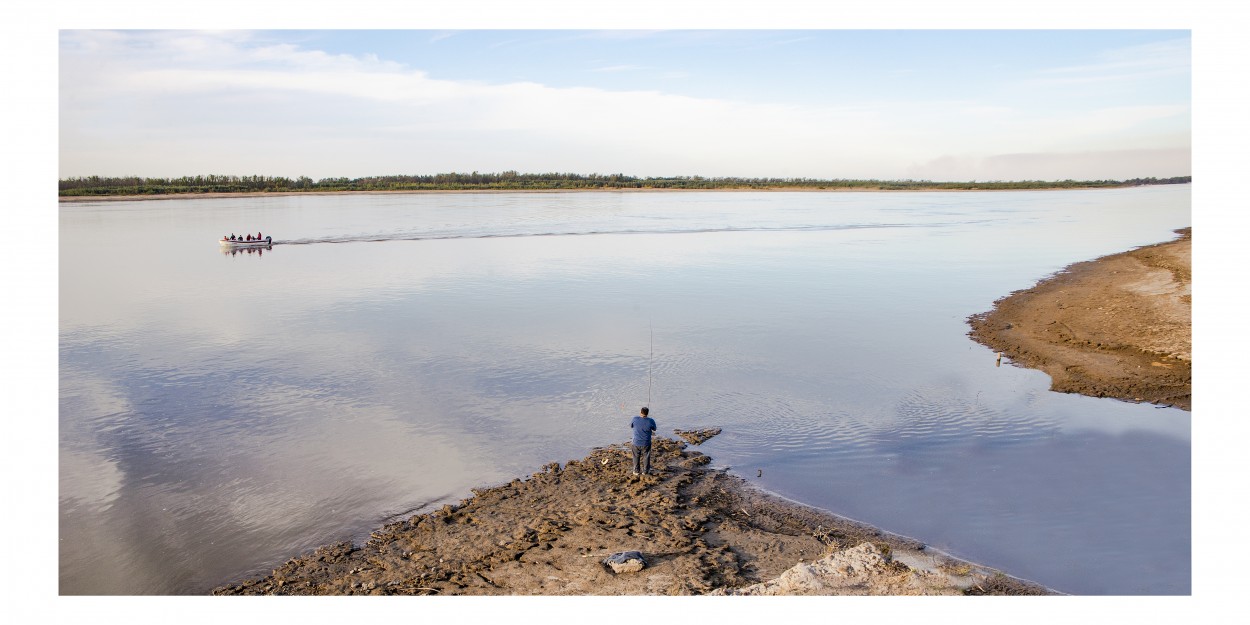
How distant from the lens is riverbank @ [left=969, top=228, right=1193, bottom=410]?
13.5m

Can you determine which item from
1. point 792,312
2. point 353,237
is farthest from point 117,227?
point 792,312

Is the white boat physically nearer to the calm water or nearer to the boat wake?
the boat wake

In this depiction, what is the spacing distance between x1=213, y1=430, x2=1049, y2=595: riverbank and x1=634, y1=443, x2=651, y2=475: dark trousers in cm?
23

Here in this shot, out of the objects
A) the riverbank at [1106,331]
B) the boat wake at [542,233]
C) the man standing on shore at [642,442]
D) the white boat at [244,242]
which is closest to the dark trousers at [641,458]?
the man standing on shore at [642,442]

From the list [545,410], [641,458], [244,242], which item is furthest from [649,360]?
[244,242]

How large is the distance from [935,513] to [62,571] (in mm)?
9124

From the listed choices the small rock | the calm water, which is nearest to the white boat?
the calm water

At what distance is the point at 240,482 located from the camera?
995 cm

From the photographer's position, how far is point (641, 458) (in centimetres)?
970

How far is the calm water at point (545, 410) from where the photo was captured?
866 cm

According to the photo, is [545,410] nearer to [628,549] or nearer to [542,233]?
[628,549]

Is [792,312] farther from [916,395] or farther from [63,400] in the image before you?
[63,400]

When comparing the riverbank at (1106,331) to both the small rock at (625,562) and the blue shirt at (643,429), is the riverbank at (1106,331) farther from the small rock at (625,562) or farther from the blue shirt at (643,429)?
the small rock at (625,562)

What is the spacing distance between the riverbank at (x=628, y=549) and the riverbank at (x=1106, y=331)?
7.36m
